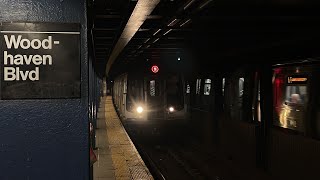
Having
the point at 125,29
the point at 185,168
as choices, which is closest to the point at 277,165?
the point at 185,168

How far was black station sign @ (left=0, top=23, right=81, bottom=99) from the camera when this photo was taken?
3.03 metres

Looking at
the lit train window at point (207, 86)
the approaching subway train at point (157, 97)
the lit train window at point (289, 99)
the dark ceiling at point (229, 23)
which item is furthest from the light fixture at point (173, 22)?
the approaching subway train at point (157, 97)

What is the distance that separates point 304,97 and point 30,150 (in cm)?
551

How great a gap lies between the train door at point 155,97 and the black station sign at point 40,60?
40.7ft

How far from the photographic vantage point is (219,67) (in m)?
11.9

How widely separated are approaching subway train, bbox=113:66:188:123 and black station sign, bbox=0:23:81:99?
12.3 meters

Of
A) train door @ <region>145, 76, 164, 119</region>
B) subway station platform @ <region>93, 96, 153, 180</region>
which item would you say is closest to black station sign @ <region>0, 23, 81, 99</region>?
subway station platform @ <region>93, 96, 153, 180</region>

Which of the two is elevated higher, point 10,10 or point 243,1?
point 243,1

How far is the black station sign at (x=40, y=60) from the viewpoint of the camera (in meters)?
3.03

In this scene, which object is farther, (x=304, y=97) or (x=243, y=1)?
(x=304, y=97)

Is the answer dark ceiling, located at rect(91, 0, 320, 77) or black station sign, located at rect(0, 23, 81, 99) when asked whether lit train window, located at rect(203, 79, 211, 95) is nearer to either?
dark ceiling, located at rect(91, 0, 320, 77)

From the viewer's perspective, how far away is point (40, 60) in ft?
10.1

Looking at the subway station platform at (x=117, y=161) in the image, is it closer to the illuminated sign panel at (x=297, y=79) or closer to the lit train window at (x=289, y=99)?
the lit train window at (x=289, y=99)

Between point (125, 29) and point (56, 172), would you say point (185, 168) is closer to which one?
point (125, 29)
